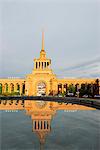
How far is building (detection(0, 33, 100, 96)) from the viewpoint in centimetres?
9450

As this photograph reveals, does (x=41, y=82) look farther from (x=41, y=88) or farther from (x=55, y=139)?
(x=55, y=139)

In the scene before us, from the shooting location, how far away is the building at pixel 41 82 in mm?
94500

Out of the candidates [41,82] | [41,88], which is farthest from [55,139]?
[41,88]

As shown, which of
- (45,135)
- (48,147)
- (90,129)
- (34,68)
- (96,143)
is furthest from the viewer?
(34,68)

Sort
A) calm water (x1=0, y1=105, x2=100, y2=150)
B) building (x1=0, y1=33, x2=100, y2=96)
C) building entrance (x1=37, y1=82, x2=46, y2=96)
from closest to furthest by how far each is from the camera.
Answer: calm water (x1=0, y1=105, x2=100, y2=150), building (x1=0, y1=33, x2=100, y2=96), building entrance (x1=37, y1=82, x2=46, y2=96)

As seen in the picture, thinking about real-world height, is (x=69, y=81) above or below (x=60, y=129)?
above

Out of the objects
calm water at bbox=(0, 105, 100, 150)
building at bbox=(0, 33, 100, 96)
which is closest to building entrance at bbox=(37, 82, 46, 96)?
building at bbox=(0, 33, 100, 96)

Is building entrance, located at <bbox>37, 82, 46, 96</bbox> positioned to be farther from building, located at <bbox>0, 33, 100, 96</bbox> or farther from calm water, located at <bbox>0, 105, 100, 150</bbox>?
calm water, located at <bbox>0, 105, 100, 150</bbox>

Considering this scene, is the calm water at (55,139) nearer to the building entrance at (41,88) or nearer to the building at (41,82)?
the building at (41,82)

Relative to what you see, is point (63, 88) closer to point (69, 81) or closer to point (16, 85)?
→ point (69, 81)

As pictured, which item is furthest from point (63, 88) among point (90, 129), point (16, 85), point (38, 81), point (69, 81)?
point (90, 129)

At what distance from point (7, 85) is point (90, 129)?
91.5m

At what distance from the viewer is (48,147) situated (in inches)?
385

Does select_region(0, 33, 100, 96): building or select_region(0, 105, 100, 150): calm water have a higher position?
select_region(0, 33, 100, 96): building
